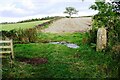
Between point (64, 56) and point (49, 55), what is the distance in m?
1.03

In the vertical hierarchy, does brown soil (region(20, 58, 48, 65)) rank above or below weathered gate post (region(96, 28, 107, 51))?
below

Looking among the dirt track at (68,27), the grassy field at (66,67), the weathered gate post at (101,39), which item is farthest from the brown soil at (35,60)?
the dirt track at (68,27)

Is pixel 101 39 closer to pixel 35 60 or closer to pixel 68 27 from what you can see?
pixel 35 60

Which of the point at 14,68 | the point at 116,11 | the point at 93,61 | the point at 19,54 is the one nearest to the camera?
the point at 116,11

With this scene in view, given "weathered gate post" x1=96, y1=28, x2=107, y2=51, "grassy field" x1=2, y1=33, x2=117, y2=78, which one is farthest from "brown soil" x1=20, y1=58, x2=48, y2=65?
"weathered gate post" x1=96, y1=28, x2=107, y2=51

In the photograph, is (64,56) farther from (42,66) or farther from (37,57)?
(42,66)

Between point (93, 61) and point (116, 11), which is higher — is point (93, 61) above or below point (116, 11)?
below

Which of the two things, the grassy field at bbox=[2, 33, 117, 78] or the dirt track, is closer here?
the grassy field at bbox=[2, 33, 117, 78]

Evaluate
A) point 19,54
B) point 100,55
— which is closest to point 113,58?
point 100,55

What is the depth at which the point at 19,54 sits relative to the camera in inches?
850

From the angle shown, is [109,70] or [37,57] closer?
[109,70]

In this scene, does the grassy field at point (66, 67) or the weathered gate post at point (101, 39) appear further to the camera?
the weathered gate post at point (101, 39)

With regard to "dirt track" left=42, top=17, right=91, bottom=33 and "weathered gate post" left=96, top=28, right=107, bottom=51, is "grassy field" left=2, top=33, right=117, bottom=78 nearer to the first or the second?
"weathered gate post" left=96, top=28, right=107, bottom=51

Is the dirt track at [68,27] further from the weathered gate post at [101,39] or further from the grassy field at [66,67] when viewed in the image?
the grassy field at [66,67]
